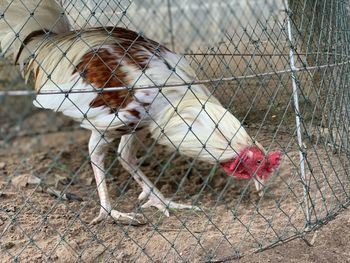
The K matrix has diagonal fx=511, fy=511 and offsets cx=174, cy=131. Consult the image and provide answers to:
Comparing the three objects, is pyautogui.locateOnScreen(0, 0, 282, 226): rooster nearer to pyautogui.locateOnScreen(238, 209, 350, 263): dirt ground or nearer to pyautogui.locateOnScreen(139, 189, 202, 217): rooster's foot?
pyautogui.locateOnScreen(139, 189, 202, 217): rooster's foot

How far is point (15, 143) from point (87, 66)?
1.95 m

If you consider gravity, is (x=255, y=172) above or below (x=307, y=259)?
above

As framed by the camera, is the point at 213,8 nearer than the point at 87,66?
No

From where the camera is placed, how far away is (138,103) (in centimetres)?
264

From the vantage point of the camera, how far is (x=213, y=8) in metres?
7.48

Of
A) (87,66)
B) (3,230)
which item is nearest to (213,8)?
(87,66)

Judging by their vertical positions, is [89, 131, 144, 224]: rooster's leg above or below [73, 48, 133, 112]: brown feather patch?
below

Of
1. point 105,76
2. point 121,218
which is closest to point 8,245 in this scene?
point 121,218

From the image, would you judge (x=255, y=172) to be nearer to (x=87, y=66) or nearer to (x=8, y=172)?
(x=87, y=66)

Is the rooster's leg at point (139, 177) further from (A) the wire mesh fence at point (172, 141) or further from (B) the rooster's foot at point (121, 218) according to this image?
(B) the rooster's foot at point (121, 218)

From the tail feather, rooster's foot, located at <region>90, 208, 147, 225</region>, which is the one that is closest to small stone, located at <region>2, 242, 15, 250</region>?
rooster's foot, located at <region>90, 208, 147, 225</region>

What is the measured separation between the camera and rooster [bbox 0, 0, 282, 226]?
258 centimetres

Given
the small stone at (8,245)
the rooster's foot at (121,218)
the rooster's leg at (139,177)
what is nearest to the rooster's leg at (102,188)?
the rooster's foot at (121,218)

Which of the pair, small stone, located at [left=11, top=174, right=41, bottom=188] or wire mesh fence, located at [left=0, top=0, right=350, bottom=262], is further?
small stone, located at [left=11, top=174, right=41, bottom=188]
